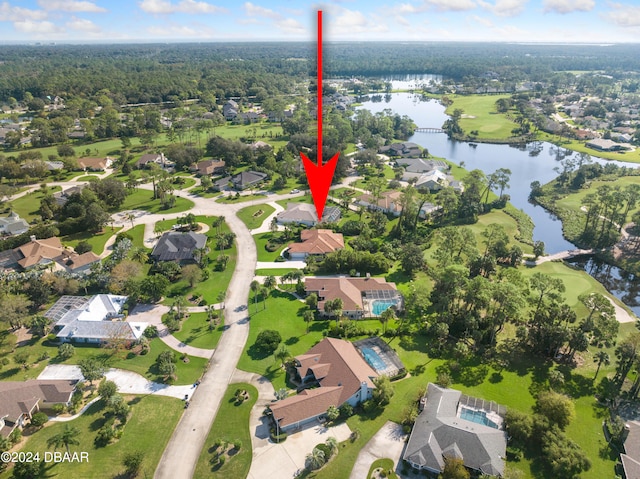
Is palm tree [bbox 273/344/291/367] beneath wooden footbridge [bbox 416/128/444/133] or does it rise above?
beneath

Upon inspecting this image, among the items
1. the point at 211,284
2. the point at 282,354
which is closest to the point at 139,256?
the point at 211,284

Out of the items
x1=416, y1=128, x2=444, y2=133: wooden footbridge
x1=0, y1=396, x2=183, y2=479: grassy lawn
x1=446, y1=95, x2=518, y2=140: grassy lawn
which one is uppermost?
x1=446, y1=95, x2=518, y2=140: grassy lawn

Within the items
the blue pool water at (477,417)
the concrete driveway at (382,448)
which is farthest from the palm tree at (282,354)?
the blue pool water at (477,417)

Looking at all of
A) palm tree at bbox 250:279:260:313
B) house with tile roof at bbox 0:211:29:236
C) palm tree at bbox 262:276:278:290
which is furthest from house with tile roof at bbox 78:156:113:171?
palm tree at bbox 250:279:260:313

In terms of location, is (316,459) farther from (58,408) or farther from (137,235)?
(137,235)

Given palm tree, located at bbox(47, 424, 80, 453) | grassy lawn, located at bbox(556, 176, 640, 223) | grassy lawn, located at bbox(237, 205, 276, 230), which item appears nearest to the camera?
palm tree, located at bbox(47, 424, 80, 453)

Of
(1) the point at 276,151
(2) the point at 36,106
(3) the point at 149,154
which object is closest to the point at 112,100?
(2) the point at 36,106

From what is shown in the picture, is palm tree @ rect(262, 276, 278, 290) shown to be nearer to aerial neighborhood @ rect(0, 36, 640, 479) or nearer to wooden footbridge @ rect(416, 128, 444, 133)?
aerial neighborhood @ rect(0, 36, 640, 479)
